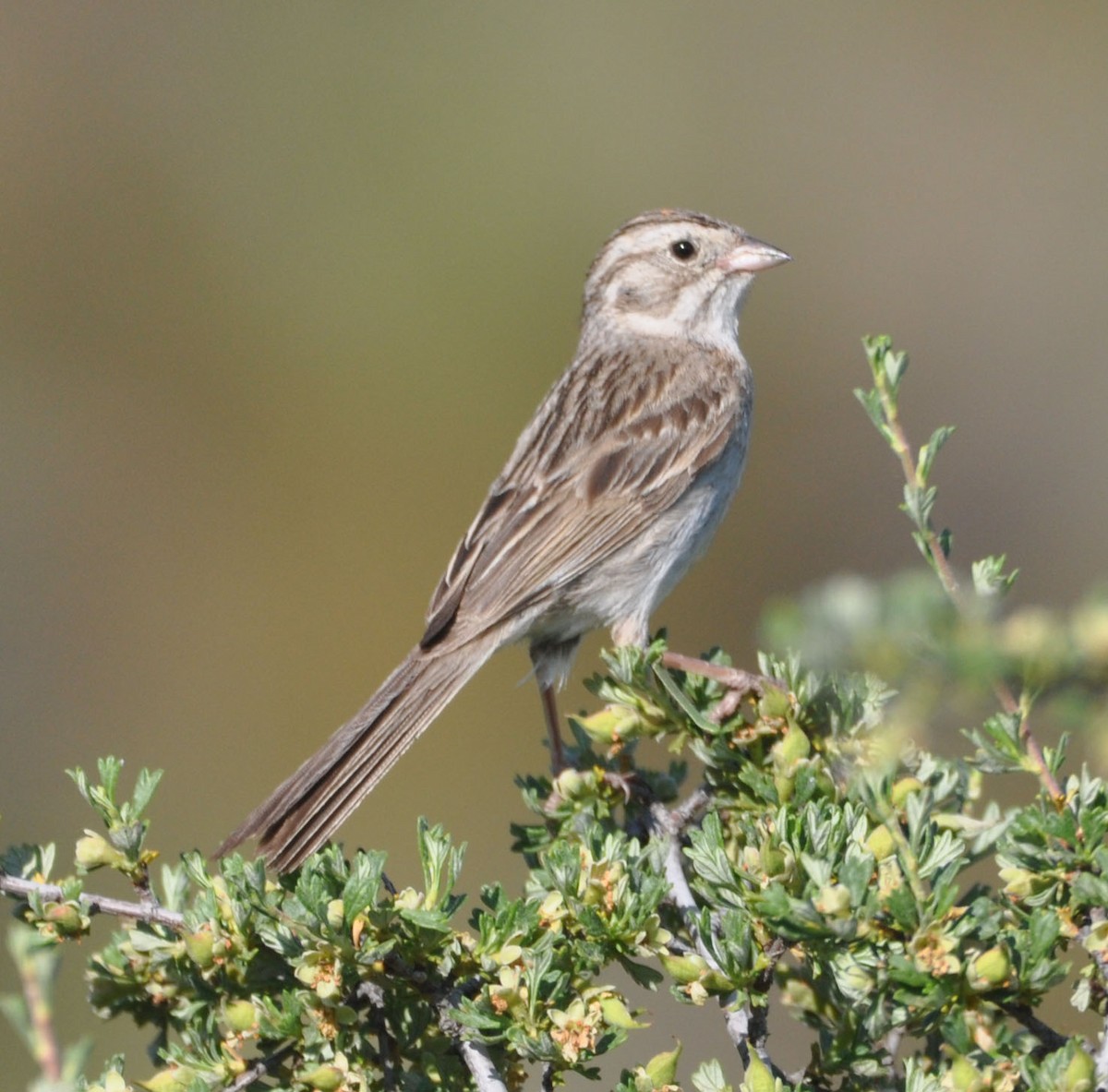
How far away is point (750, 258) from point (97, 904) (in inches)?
161

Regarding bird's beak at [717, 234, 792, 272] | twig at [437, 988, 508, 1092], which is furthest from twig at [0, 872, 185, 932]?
bird's beak at [717, 234, 792, 272]

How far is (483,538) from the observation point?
550 cm

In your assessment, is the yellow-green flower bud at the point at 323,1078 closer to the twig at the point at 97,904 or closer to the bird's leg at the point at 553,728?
the twig at the point at 97,904

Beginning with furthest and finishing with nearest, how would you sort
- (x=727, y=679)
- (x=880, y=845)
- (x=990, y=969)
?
1. (x=727, y=679)
2. (x=880, y=845)
3. (x=990, y=969)

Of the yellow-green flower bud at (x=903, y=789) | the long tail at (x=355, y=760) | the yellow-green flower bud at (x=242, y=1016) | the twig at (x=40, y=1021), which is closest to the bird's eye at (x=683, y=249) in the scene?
the long tail at (x=355, y=760)

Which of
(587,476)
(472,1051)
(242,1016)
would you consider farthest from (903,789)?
(587,476)

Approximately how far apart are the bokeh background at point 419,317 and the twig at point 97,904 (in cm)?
625

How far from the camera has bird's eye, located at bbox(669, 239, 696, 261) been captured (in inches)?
252

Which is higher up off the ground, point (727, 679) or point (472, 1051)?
point (727, 679)

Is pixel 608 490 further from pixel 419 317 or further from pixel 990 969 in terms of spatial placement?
pixel 419 317

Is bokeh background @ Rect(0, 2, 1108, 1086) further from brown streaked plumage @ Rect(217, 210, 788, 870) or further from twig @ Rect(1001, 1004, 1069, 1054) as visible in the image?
twig @ Rect(1001, 1004, 1069, 1054)

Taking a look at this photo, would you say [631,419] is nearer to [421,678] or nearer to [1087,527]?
[421,678]

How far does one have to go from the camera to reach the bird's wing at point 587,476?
17.3 feet

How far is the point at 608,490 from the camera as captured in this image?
18.2 ft
